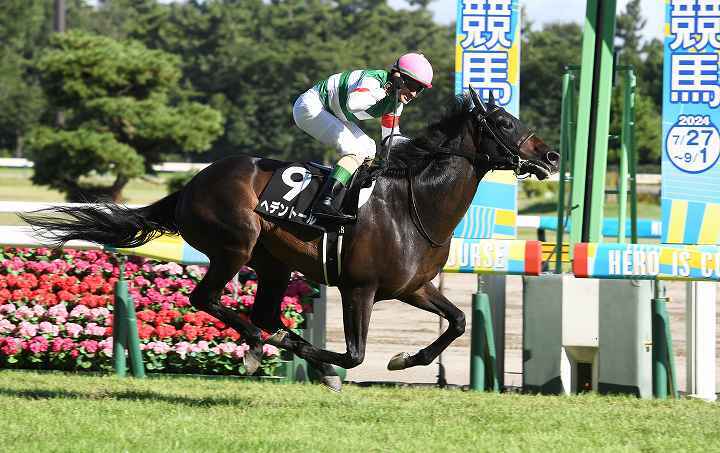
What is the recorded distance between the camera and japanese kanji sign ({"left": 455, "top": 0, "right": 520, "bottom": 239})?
8.34m

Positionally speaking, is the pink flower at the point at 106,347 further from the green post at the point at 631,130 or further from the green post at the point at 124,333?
the green post at the point at 631,130

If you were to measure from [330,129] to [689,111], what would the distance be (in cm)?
307

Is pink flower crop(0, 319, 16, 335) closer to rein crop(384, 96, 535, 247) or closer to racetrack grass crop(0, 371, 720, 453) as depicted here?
racetrack grass crop(0, 371, 720, 453)

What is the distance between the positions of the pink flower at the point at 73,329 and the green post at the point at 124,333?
0.33 metres

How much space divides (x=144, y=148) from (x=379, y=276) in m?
20.7

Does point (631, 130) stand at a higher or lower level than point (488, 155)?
higher


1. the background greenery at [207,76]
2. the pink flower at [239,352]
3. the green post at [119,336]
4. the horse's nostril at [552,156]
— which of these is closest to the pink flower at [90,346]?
the green post at [119,336]

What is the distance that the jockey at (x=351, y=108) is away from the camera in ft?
19.8

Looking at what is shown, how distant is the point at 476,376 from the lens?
7312mm

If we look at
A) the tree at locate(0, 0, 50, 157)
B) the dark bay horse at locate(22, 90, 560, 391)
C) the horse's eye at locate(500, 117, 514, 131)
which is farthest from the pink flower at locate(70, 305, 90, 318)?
the tree at locate(0, 0, 50, 157)

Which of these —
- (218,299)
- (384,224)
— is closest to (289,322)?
(218,299)

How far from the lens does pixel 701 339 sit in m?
7.42

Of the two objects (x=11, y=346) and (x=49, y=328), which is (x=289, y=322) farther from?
(x=11, y=346)

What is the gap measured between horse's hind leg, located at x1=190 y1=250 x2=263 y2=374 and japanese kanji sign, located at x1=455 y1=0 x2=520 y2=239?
2.53 meters
